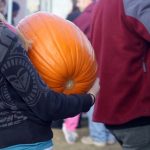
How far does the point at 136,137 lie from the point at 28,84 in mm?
1159

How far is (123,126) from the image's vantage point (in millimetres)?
2805

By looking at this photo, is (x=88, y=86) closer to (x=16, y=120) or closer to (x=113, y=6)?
(x=16, y=120)

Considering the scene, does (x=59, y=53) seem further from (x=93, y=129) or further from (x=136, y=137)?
(x=93, y=129)

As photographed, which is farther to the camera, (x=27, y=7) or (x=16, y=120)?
(x=27, y=7)

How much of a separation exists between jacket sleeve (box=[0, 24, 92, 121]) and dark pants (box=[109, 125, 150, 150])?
0.92 metres

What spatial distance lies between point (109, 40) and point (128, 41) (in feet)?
0.48

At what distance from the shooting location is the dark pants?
276 cm

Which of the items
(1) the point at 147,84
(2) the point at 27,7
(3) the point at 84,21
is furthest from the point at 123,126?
(2) the point at 27,7

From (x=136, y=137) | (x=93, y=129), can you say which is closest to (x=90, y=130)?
(x=93, y=129)

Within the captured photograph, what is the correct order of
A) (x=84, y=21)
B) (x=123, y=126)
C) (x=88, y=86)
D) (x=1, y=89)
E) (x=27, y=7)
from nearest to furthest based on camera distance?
(x=1, y=89)
(x=88, y=86)
(x=123, y=126)
(x=84, y=21)
(x=27, y=7)

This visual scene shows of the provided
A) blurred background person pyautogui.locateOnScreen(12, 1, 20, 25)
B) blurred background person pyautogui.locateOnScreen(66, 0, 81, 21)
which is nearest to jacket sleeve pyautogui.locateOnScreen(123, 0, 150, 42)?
blurred background person pyautogui.locateOnScreen(66, 0, 81, 21)

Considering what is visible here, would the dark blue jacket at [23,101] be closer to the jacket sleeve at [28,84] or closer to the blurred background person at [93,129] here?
the jacket sleeve at [28,84]

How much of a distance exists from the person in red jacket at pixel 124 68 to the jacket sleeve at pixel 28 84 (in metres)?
0.81

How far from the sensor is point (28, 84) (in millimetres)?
1834
